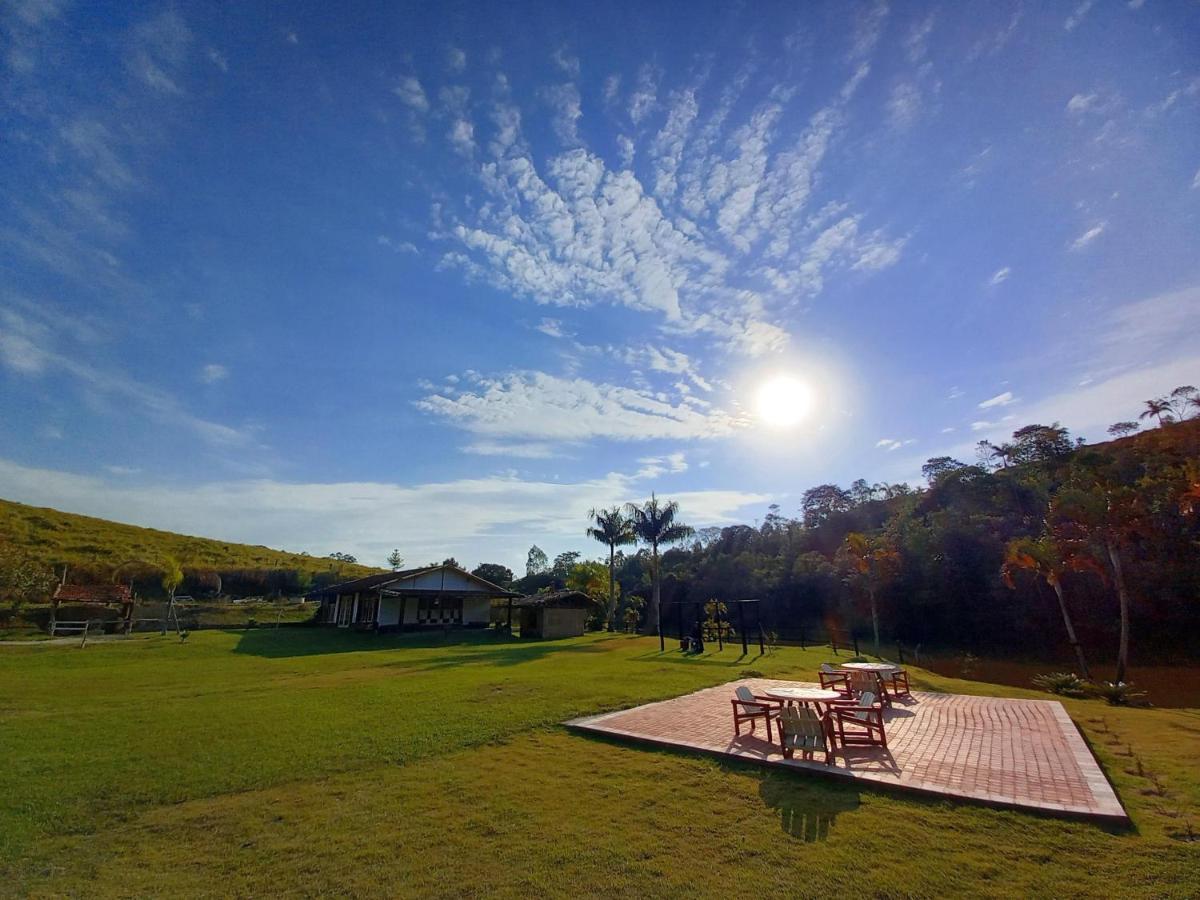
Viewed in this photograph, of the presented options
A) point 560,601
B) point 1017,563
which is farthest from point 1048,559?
point 560,601

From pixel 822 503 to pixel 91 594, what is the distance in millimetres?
67476

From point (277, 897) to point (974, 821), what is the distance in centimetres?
666

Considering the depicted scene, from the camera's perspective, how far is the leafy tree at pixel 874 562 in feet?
88.3

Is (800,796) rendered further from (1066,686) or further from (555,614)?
(555,614)

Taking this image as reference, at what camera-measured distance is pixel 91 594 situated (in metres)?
30.0

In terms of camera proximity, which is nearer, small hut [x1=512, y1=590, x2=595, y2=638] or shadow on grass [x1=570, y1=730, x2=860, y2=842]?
shadow on grass [x1=570, y1=730, x2=860, y2=842]

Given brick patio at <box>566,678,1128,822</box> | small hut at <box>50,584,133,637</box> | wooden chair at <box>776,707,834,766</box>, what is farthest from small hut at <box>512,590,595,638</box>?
wooden chair at <box>776,707,834,766</box>

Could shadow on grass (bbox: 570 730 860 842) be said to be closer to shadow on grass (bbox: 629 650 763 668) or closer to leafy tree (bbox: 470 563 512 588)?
shadow on grass (bbox: 629 650 763 668)

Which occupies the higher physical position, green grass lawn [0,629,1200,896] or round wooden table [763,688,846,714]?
round wooden table [763,688,846,714]

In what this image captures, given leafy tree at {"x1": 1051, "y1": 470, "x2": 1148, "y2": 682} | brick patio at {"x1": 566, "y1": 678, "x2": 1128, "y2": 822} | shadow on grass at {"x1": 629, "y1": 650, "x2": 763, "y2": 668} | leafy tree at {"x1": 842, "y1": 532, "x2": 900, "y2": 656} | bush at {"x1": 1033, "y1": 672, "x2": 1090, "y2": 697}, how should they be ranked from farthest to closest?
leafy tree at {"x1": 842, "y1": 532, "x2": 900, "y2": 656}
shadow on grass at {"x1": 629, "y1": 650, "x2": 763, "y2": 668}
leafy tree at {"x1": 1051, "y1": 470, "x2": 1148, "y2": 682}
bush at {"x1": 1033, "y1": 672, "x2": 1090, "y2": 697}
brick patio at {"x1": 566, "y1": 678, "x2": 1128, "y2": 822}

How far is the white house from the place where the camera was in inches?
1353

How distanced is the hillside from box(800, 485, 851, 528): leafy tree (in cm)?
5460

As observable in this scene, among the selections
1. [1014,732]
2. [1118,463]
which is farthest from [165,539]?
[1118,463]

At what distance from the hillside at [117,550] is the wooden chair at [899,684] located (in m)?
51.6
